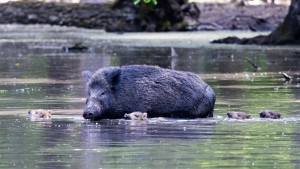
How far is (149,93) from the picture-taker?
15.8 meters

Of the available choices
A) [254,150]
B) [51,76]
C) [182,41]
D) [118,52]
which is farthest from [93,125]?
[182,41]

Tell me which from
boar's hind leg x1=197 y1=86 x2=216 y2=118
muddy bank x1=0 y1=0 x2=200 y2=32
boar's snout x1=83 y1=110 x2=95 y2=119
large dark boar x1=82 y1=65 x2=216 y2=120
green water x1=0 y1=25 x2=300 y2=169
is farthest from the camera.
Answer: muddy bank x1=0 y1=0 x2=200 y2=32

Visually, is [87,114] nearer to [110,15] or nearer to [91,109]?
[91,109]

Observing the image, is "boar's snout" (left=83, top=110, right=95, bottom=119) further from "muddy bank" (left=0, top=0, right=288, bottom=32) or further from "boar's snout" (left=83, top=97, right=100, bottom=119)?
"muddy bank" (left=0, top=0, right=288, bottom=32)

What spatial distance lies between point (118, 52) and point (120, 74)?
60.0 ft

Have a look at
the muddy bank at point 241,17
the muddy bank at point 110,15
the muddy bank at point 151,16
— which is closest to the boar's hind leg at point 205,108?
the muddy bank at point 110,15

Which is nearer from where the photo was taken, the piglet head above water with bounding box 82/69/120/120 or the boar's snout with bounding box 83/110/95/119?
the boar's snout with bounding box 83/110/95/119

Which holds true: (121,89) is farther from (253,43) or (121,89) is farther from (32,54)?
(253,43)

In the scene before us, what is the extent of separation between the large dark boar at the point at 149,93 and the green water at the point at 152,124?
333 millimetres

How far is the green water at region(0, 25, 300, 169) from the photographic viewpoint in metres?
11.6

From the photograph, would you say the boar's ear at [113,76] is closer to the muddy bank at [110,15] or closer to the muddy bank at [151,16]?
the muddy bank at [110,15]

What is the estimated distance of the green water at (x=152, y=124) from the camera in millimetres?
11602

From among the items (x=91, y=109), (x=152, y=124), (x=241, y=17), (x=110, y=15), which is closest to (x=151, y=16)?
(x=110, y=15)

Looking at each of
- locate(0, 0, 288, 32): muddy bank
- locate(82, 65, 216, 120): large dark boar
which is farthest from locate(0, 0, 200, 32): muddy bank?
locate(82, 65, 216, 120): large dark boar
